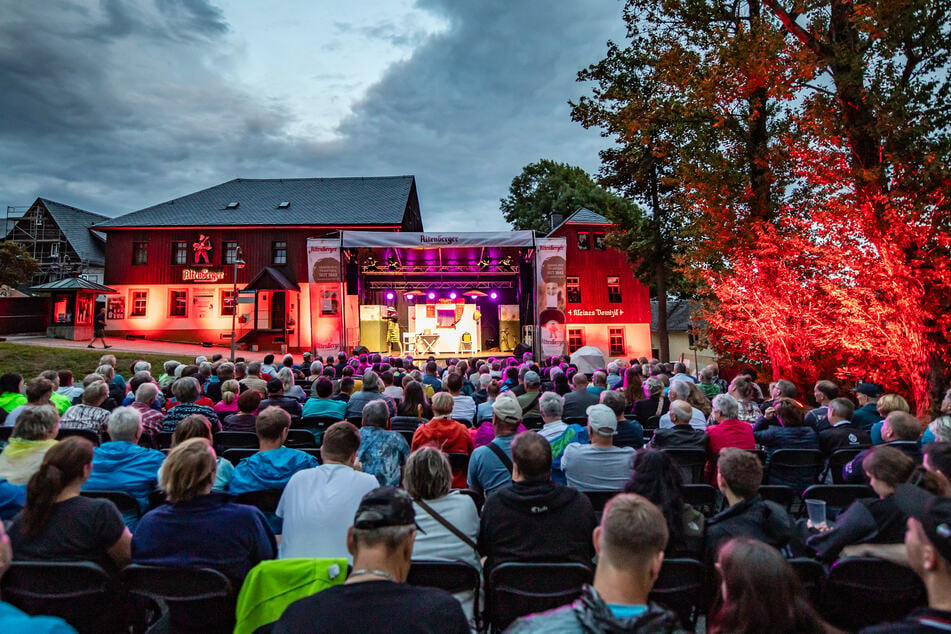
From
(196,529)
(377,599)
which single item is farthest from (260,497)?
(377,599)

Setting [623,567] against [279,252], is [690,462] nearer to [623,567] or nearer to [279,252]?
[623,567]

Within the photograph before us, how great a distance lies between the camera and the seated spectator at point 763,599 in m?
1.29

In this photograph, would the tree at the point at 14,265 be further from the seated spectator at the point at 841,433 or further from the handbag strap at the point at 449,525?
the seated spectator at the point at 841,433

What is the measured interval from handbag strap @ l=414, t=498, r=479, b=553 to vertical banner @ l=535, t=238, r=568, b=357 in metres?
13.9

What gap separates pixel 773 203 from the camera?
10922 millimetres

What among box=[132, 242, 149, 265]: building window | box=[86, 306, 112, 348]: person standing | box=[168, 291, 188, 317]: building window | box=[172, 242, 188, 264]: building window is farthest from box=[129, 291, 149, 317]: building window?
box=[172, 242, 188, 264]: building window

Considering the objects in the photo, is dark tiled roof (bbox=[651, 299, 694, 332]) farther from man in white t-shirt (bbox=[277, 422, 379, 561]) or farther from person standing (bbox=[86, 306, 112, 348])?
man in white t-shirt (bbox=[277, 422, 379, 561])

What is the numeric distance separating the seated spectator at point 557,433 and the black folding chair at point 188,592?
2442 millimetres

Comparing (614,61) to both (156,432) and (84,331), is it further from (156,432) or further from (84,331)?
(84,331)

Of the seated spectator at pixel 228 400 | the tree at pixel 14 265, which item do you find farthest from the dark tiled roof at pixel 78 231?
the seated spectator at pixel 228 400

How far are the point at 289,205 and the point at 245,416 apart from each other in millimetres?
24647

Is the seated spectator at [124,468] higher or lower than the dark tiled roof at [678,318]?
lower

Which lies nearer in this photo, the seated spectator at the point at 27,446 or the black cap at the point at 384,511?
the black cap at the point at 384,511

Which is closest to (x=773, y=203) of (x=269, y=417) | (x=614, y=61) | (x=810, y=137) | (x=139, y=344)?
(x=810, y=137)
